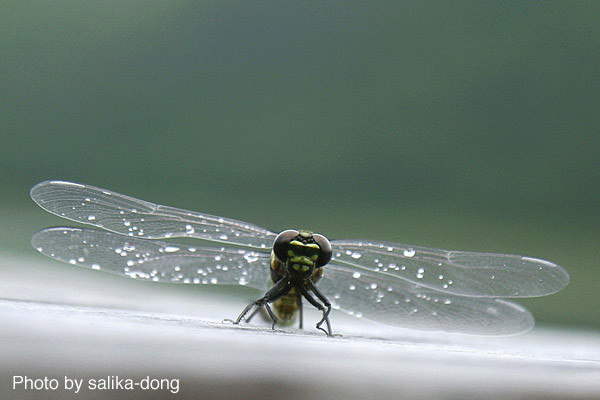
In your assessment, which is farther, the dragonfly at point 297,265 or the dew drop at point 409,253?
the dew drop at point 409,253

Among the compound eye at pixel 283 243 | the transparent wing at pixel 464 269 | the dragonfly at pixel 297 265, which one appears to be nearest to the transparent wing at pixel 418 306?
the dragonfly at pixel 297 265

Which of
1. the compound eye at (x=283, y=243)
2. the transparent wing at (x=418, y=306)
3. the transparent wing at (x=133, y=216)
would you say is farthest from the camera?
the transparent wing at (x=418, y=306)

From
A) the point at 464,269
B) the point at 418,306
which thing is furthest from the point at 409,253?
the point at 418,306

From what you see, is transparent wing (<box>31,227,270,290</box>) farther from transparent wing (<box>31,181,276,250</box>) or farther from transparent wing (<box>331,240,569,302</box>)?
transparent wing (<box>331,240,569,302</box>)

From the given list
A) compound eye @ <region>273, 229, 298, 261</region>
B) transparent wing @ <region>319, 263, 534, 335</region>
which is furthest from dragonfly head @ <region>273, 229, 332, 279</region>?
transparent wing @ <region>319, 263, 534, 335</region>

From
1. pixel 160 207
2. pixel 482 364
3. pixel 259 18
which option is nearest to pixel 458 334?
pixel 160 207

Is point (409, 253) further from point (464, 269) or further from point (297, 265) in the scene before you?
point (297, 265)

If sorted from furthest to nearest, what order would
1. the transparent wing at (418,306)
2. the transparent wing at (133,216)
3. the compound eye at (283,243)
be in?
the transparent wing at (418,306)
the compound eye at (283,243)
the transparent wing at (133,216)

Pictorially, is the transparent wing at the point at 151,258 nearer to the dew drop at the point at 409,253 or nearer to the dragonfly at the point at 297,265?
the dragonfly at the point at 297,265
